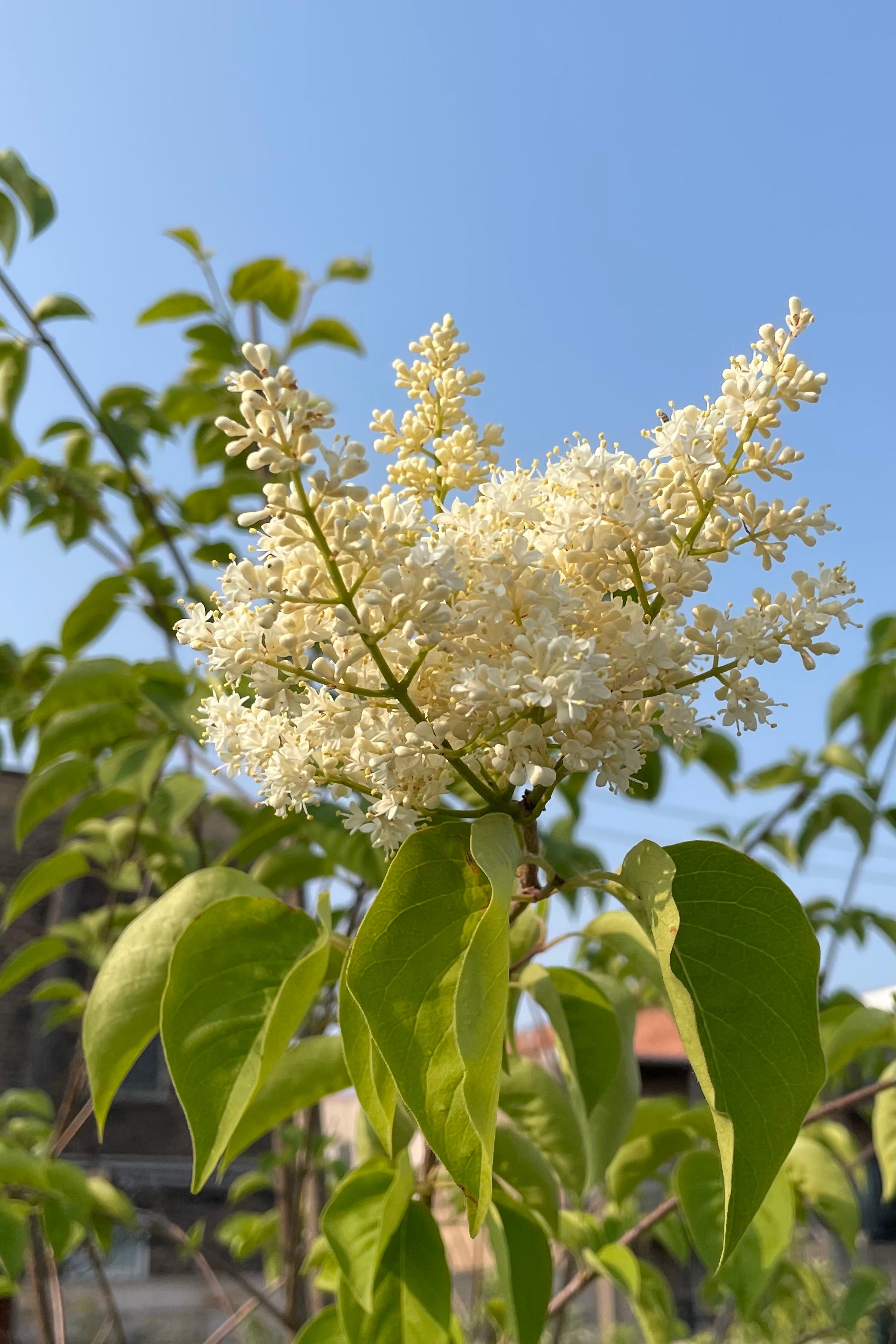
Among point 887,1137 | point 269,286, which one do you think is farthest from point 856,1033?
point 269,286

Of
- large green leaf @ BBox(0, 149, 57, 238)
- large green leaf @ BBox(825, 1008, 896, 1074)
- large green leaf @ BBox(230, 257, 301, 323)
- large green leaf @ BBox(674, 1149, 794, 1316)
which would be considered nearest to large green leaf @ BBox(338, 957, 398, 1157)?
large green leaf @ BBox(674, 1149, 794, 1316)

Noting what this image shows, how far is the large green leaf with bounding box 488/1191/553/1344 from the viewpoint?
75 cm

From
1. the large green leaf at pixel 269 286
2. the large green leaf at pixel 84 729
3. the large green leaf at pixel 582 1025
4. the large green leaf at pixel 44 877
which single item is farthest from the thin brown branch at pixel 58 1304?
the large green leaf at pixel 269 286

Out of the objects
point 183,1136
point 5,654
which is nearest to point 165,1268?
point 183,1136

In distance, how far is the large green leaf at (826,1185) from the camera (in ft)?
3.48

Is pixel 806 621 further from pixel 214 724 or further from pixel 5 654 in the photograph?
pixel 5 654

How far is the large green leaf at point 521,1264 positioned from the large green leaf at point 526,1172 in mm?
20

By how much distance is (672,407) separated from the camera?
627mm

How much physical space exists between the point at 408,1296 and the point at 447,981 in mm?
345

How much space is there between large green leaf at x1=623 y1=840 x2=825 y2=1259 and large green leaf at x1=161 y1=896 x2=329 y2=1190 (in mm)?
212

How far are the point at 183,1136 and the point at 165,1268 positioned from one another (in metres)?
0.99

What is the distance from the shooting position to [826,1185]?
106cm

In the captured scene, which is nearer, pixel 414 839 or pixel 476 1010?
pixel 476 1010

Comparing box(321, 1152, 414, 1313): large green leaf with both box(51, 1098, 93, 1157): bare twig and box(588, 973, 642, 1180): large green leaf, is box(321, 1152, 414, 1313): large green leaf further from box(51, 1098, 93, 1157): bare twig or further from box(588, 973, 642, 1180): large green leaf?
box(51, 1098, 93, 1157): bare twig
